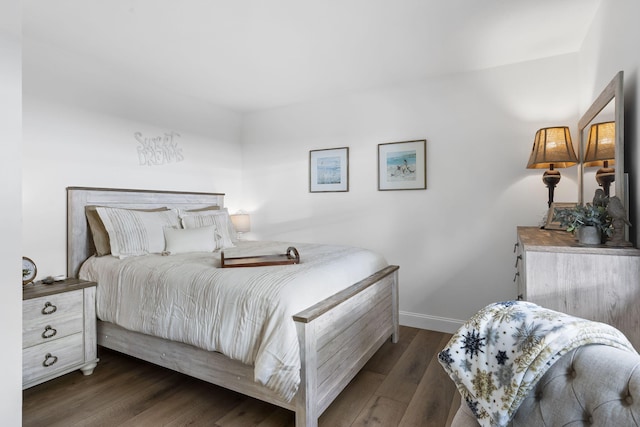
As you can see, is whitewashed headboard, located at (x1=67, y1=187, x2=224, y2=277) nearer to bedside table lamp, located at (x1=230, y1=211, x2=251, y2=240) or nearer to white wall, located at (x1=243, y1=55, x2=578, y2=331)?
bedside table lamp, located at (x1=230, y1=211, x2=251, y2=240)

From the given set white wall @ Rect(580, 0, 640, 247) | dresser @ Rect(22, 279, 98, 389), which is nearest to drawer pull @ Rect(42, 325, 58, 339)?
dresser @ Rect(22, 279, 98, 389)

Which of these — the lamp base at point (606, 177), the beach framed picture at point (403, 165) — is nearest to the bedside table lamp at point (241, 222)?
the beach framed picture at point (403, 165)

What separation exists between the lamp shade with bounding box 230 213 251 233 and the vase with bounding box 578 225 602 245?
3.39m

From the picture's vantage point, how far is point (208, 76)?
3.23m

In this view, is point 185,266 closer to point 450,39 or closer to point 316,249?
point 316,249

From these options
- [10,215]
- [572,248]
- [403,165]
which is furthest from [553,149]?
[10,215]

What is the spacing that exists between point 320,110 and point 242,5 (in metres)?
1.87

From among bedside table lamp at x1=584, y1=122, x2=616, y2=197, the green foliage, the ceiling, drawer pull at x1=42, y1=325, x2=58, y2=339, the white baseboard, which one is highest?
the ceiling

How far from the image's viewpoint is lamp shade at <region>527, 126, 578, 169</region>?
2.37 metres

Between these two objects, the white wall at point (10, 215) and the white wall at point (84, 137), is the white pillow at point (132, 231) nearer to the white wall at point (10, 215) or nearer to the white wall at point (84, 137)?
the white wall at point (84, 137)

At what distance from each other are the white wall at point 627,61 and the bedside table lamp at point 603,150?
7 centimetres

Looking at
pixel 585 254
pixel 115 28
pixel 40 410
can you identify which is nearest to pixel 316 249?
pixel 585 254

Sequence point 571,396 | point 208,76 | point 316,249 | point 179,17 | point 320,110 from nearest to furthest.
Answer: point 571,396, point 179,17, point 316,249, point 208,76, point 320,110

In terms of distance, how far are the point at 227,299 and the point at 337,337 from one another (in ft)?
2.22
